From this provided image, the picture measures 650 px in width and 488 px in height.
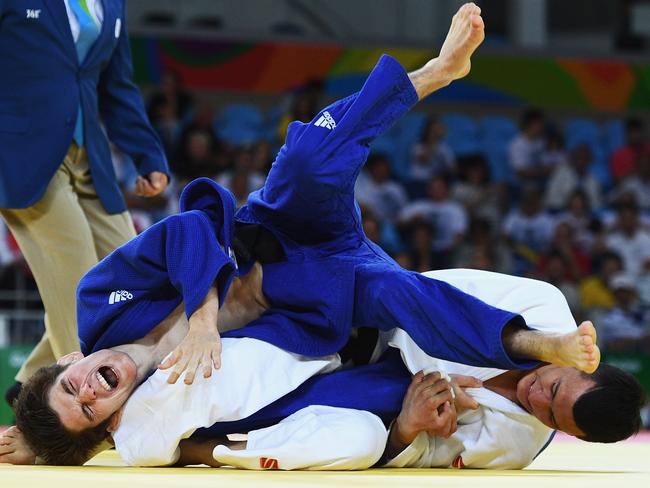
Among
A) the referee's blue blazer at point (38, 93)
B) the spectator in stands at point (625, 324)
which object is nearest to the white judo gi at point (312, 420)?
the referee's blue blazer at point (38, 93)

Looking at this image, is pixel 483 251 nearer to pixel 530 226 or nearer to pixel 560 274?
pixel 560 274

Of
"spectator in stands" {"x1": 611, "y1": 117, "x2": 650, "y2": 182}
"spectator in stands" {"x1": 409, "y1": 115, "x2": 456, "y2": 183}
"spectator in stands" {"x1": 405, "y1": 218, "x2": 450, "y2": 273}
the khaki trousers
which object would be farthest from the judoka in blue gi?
"spectator in stands" {"x1": 611, "y1": 117, "x2": 650, "y2": 182}

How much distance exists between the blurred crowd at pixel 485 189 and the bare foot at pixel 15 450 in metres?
4.19

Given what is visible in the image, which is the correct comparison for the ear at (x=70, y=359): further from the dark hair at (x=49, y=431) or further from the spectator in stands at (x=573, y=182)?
the spectator in stands at (x=573, y=182)

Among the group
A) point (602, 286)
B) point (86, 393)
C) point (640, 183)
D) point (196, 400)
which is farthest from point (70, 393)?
point (640, 183)

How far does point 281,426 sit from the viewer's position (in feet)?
9.11

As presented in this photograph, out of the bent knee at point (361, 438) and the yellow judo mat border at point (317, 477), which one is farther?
the bent knee at point (361, 438)

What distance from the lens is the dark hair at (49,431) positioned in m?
2.79

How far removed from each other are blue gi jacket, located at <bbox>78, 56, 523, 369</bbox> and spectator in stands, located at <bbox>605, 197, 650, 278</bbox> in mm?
6579

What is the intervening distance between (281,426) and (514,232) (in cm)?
689

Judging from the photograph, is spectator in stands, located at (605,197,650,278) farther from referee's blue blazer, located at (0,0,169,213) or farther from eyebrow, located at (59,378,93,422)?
eyebrow, located at (59,378,93,422)

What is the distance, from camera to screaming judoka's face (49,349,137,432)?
2.75 metres

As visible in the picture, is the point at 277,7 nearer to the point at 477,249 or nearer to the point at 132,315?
the point at 477,249

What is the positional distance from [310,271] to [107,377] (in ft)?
1.97
